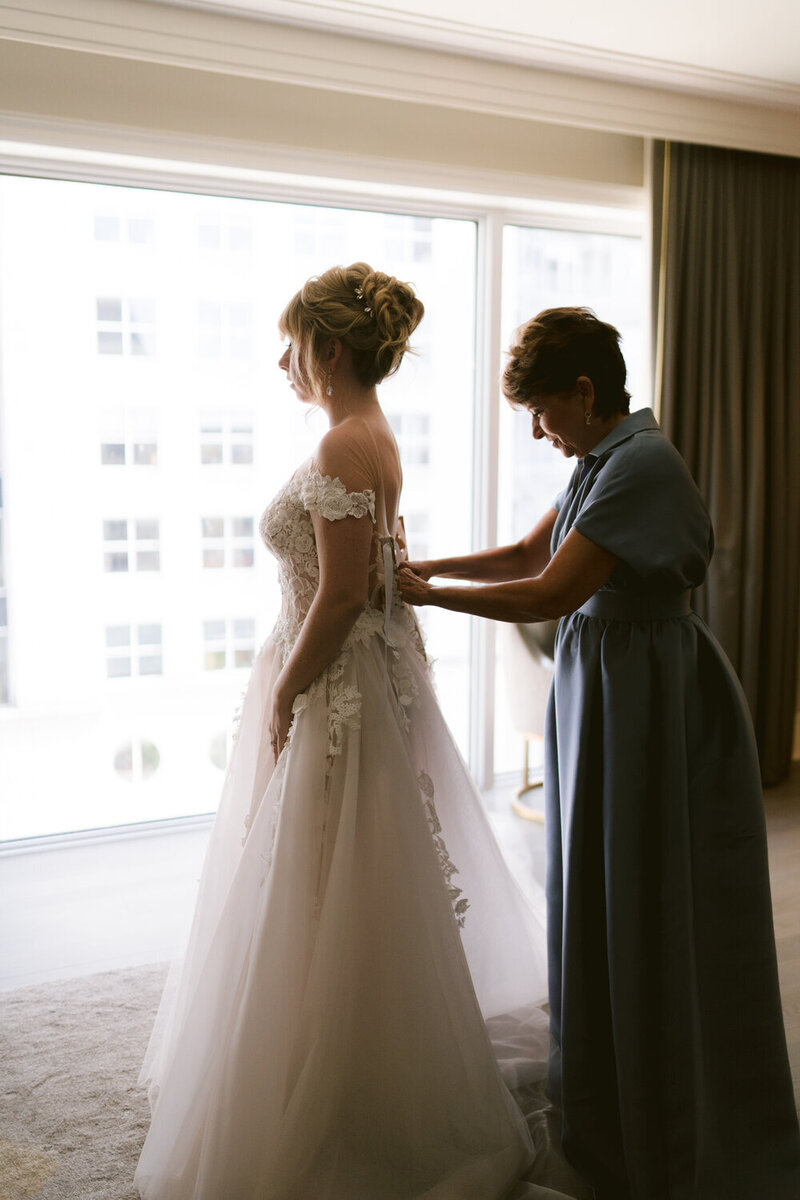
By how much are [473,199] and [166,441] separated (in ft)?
4.81

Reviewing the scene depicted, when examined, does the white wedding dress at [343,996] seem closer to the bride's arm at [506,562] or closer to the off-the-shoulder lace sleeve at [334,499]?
the off-the-shoulder lace sleeve at [334,499]

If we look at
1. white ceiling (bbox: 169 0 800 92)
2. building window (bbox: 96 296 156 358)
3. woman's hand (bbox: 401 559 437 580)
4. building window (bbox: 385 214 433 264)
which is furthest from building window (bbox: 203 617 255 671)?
white ceiling (bbox: 169 0 800 92)

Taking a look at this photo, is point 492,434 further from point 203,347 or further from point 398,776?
point 398,776

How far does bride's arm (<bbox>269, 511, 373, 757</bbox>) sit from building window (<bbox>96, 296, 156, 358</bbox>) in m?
1.83

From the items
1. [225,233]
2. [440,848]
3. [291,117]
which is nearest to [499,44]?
[291,117]

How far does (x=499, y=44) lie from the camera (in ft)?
9.70

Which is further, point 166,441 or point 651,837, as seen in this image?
point 166,441

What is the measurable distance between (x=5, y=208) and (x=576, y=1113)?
3103 millimetres

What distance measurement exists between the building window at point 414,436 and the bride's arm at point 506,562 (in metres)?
1.60

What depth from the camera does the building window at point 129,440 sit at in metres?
3.31

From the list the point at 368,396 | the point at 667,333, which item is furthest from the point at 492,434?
the point at 368,396

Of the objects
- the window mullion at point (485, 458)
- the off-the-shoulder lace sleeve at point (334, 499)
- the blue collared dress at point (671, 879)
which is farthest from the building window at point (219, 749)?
the blue collared dress at point (671, 879)

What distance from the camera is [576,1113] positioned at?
1763mm

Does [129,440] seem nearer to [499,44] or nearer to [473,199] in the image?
[473,199]
